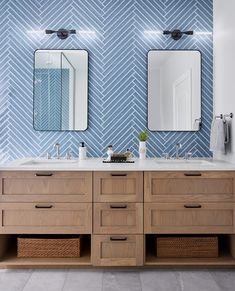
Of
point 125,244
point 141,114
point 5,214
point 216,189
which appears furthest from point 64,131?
point 216,189

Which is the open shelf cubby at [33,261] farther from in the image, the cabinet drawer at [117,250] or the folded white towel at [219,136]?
the folded white towel at [219,136]

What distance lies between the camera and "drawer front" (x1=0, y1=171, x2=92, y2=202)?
2543 mm

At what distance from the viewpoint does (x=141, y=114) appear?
322cm

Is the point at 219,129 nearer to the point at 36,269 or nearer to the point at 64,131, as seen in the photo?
the point at 64,131

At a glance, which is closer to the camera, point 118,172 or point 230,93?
point 118,172

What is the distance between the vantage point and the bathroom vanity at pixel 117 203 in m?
2.54

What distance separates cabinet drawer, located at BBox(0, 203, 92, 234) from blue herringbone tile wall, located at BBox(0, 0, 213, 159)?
2.54 ft

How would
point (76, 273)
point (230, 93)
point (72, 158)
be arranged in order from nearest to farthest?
point (76, 273), point (230, 93), point (72, 158)

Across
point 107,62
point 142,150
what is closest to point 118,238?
point 142,150

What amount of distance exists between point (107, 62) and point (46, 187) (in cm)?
132

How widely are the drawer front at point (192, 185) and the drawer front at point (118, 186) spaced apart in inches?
4.0

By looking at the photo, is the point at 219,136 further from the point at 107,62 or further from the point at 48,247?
the point at 48,247

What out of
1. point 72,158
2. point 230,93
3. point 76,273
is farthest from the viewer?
point 72,158

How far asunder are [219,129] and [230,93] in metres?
0.30
